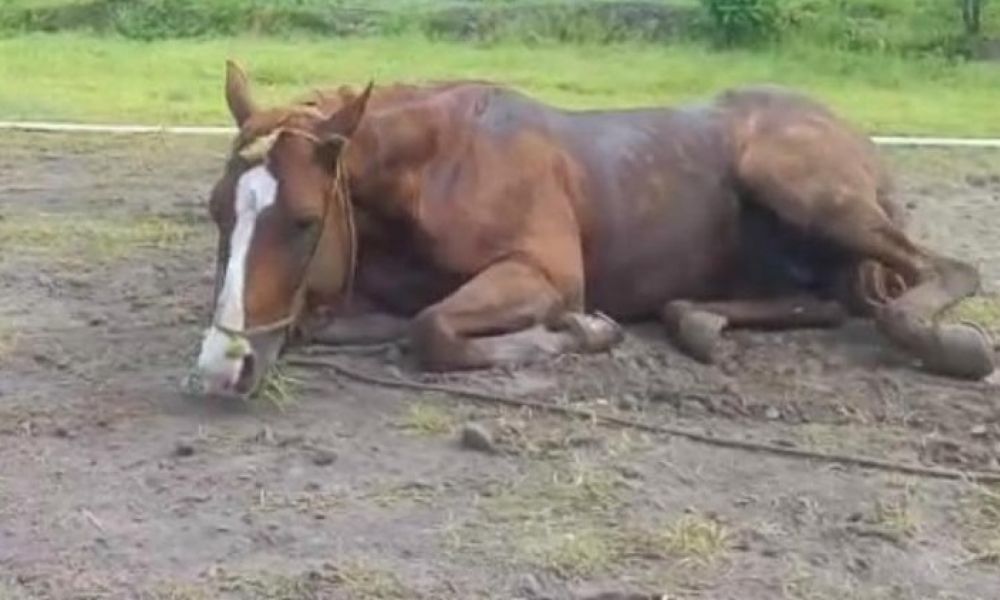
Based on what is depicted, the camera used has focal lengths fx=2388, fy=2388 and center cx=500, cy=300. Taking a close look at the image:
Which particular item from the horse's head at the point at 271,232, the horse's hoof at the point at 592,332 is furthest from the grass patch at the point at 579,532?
the horse's hoof at the point at 592,332

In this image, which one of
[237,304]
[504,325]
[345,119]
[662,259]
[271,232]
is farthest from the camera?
[662,259]

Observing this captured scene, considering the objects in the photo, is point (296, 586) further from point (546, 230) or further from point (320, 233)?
point (546, 230)

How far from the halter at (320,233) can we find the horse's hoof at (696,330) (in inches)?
42.3

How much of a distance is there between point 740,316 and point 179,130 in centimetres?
533

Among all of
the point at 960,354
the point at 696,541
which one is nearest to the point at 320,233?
the point at 696,541

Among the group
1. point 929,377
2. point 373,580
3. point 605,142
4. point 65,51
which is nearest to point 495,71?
point 65,51

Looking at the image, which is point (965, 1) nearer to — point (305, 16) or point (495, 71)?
point (495, 71)

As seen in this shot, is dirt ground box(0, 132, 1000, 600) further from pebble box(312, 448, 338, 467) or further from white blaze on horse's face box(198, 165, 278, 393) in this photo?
white blaze on horse's face box(198, 165, 278, 393)

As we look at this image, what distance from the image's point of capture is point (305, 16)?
1755 centimetres

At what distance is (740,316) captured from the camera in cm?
784

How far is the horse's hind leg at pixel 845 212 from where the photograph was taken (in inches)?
307

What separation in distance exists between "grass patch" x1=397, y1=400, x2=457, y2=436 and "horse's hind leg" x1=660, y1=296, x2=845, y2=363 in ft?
3.43

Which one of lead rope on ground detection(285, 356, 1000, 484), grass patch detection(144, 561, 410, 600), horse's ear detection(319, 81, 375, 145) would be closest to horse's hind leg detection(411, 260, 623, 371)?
lead rope on ground detection(285, 356, 1000, 484)

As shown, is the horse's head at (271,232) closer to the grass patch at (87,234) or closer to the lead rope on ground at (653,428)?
the lead rope on ground at (653,428)
